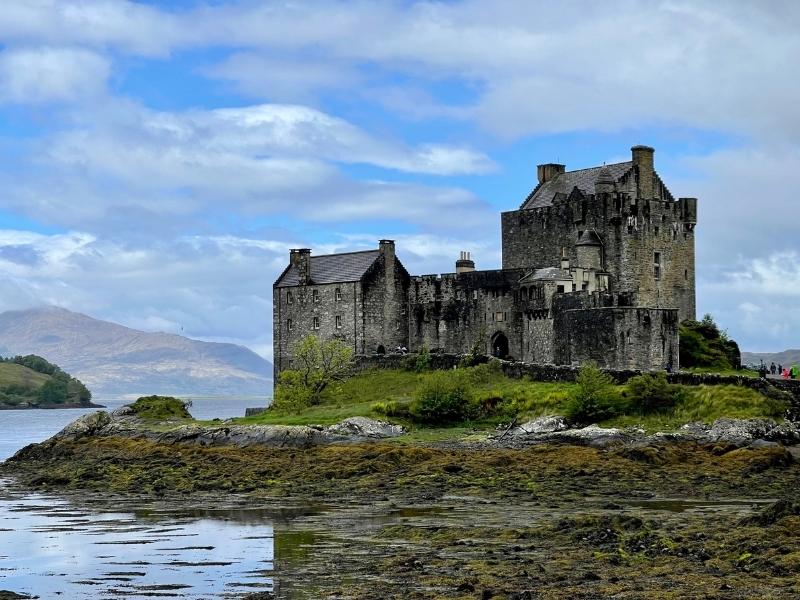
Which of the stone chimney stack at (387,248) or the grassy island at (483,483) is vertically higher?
the stone chimney stack at (387,248)

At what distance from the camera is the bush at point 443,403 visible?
56750 mm

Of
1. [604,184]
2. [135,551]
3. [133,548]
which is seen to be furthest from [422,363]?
[135,551]

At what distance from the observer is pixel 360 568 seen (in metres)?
25.2

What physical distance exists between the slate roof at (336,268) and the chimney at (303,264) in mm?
265

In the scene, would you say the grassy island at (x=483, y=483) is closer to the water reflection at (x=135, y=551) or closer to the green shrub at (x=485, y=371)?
the green shrub at (x=485, y=371)

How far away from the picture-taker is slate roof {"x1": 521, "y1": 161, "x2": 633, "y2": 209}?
233 feet

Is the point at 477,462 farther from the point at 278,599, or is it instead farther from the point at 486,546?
the point at 278,599

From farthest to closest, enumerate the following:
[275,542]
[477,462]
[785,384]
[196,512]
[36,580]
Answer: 1. [785,384]
2. [477,462]
3. [196,512]
4. [275,542]
5. [36,580]

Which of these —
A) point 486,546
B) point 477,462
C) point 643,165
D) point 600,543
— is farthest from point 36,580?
point 643,165

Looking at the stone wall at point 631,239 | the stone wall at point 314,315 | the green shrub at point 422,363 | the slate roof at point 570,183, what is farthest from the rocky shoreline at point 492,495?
the slate roof at point 570,183

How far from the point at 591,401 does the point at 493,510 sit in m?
19.9

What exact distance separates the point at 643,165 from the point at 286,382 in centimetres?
2194

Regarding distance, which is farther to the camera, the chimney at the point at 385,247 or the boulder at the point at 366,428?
the chimney at the point at 385,247

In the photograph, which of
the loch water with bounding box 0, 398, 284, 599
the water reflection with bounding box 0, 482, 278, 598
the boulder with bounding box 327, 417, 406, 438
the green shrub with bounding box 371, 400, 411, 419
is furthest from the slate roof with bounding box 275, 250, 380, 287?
the water reflection with bounding box 0, 482, 278, 598
